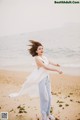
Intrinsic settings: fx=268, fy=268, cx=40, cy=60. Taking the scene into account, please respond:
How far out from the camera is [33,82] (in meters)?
2.99

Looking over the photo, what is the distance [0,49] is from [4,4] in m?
0.52

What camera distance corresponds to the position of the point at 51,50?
3.04 m

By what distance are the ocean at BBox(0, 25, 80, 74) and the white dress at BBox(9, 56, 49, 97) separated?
0.10m

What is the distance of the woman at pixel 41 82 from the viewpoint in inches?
117

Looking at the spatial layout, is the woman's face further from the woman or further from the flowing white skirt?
the flowing white skirt

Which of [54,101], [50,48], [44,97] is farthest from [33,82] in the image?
[50,48]

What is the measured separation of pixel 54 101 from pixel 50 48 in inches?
23.5

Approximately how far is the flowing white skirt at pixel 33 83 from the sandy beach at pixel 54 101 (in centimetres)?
4

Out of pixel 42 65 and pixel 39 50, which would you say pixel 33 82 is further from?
pixel 39 50

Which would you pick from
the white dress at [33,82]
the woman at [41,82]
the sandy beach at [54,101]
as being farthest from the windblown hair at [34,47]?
the sandy beach at [54,101]

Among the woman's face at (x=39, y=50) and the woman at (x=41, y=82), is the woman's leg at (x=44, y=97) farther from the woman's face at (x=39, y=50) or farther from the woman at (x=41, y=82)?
the woman's face at (x=39, y=50)

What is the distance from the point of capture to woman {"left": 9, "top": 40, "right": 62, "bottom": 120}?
9.73 feet

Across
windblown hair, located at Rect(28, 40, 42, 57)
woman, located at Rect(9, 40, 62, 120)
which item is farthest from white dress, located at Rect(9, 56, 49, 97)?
windblown hair, located at Rect(28, 40, 42, 57)

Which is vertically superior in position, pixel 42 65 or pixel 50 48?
pixel 50 48
